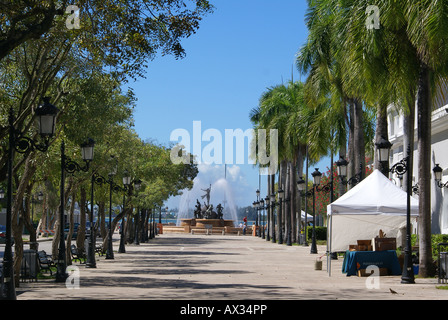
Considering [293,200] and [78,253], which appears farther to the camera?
[293,200]

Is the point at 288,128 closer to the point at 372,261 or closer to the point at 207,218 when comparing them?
the point at 372,261

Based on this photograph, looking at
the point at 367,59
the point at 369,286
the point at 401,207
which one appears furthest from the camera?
the point at 401,207

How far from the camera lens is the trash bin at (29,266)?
20.6 meters

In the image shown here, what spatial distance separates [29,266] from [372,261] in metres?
10.9

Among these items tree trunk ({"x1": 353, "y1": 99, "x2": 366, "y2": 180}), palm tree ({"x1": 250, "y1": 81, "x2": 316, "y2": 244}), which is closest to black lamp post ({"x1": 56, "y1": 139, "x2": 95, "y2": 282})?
tree trunk ({"x1": 353, "y1": 99, "x2": 366, "y2": 180})

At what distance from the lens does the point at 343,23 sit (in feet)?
78.0

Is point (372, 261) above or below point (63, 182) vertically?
below

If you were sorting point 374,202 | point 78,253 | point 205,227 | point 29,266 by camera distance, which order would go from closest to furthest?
point 29,266
point 374,202
point 78,253
point 205,227

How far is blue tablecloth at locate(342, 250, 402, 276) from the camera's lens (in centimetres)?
2370

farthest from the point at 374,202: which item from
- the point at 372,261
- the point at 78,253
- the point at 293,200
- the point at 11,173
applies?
the point at 293,200

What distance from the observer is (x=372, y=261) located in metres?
23.8
